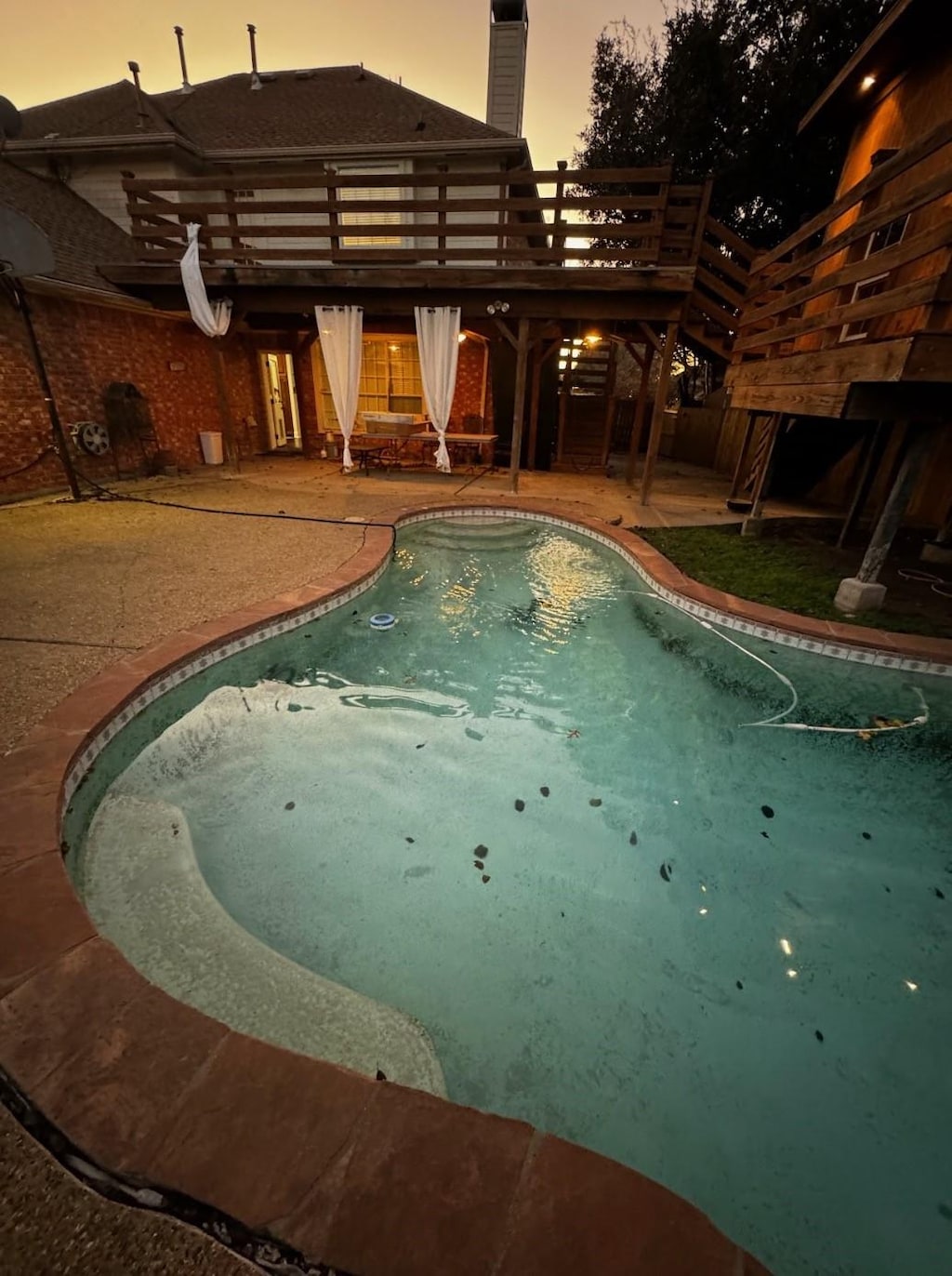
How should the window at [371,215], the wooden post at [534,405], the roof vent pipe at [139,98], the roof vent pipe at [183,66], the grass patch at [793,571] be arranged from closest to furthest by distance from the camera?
1. the grass patch at [793,571]
2. the wooden post at [534,405]
3. the roof vent pipe at [139,98]
4. the window at [371,215]
5. the roof vent pipe at [183,66]

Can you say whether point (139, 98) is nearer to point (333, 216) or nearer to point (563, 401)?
point (333, 216)

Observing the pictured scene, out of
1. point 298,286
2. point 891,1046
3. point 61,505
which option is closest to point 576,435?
point 298,286

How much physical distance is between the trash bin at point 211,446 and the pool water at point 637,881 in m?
8.14

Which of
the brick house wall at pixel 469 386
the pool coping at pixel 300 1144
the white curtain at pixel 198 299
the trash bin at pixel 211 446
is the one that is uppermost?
the white curtain at pixel 198 299

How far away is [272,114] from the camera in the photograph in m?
11.3

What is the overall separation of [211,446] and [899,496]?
1138 cm

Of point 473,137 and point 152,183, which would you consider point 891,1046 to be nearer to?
point 152,183

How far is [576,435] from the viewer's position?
1292 cm

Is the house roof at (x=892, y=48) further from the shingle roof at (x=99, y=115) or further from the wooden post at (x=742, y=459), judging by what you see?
the shingle roof at (x=99, y=115)

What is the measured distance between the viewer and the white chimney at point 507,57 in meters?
11.2

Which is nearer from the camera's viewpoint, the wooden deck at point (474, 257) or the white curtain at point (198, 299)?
the wooden deck at point (474, 257)

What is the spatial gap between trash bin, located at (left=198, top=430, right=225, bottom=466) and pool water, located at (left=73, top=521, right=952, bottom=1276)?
321 inches

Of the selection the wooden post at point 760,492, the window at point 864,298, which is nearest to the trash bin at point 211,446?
the wooden post at point 760,492

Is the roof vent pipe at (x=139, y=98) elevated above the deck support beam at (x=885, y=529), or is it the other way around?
the roof vent pipe at (x=139, y=98)
